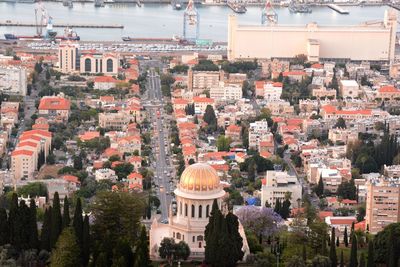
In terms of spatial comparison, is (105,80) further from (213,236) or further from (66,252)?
(66,252)

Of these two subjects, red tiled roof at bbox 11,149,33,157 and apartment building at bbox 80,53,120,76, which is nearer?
red tiled roof at bbox 11,149,33,157

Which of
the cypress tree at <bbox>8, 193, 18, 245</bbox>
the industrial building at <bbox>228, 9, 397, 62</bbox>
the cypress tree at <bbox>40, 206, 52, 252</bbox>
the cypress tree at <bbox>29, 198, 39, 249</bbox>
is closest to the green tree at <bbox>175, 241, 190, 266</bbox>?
the cypress tree at <bbox>40, 206, 52, 252</bbox>

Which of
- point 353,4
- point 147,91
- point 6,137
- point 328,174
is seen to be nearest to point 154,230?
point 328,174

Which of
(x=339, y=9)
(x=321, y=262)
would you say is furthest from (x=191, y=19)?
(x=321, y=262)

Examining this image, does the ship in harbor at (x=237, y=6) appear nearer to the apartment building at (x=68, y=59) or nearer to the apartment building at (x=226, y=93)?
the apartment building at (x=68, y=59)

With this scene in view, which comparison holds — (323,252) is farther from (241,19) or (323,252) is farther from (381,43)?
(241,19)

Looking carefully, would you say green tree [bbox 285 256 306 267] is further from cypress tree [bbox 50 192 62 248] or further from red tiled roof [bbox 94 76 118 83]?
red tiled roof [bbox 94 76 118 83]

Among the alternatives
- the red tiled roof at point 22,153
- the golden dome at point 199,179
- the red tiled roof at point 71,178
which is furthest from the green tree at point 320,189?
the golden dome at point 199,179
